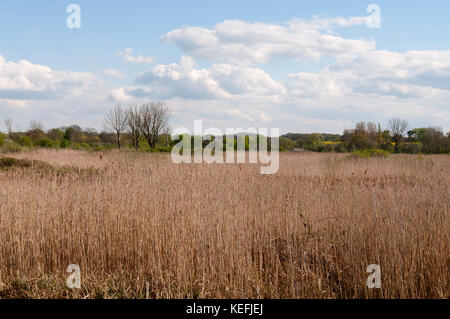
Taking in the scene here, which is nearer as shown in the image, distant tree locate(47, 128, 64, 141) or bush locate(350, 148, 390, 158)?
bush locate(350, 148, 390, 158)

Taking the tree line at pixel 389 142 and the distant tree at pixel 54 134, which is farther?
the distant tree at pixel 54 134

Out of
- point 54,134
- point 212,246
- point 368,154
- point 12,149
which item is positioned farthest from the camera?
point 54,134

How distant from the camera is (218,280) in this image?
13.3ft

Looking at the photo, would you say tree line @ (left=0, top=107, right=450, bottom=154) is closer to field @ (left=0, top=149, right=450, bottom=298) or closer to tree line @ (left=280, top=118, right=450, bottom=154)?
tree line @ (left=280, top=118, right=450, bottom=154)

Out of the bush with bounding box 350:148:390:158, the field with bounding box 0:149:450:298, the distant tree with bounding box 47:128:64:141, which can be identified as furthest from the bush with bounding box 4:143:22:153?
the distant tree with bounding box 47:128:64:141

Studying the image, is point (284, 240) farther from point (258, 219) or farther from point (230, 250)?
point (230, 250)

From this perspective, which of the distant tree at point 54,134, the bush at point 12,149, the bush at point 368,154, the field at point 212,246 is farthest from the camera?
the distant tree at point 54,134

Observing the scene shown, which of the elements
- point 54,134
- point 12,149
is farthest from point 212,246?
point 54,134

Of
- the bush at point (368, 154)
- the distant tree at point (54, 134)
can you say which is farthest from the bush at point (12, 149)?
the distant tree at point (54, 134)

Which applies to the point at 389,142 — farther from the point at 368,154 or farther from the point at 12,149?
the point at 12,149

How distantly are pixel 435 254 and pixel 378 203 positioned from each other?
4.14 ft

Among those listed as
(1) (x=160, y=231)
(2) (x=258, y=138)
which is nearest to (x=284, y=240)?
(1) (x=160, y=231)

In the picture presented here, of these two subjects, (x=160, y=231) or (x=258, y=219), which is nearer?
(x=160, y=231)

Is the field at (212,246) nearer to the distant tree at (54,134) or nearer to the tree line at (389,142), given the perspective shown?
the tree line at (389,142)
